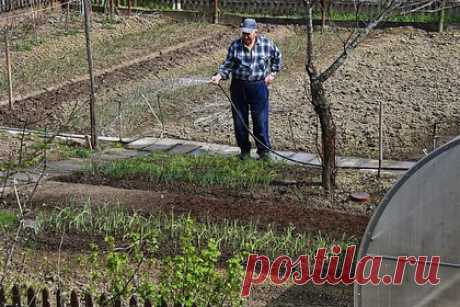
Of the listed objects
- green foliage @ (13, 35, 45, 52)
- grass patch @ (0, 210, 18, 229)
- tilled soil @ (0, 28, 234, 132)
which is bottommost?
grass patch @ (0, 210, 18, 229)

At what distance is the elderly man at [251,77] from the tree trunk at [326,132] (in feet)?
3.53

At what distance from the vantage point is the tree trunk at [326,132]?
8.72 m

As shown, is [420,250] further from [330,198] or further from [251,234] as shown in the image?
[330,198]

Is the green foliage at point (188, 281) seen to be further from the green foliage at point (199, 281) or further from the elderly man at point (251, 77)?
the elderly man at point (251, 77)

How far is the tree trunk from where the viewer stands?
28.6ft

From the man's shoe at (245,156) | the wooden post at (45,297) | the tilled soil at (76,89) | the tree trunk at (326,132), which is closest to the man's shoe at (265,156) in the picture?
the man's shoe at (245,156)

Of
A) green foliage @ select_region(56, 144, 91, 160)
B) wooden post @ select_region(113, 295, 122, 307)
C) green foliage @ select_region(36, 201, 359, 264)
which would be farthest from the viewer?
green foliage @ select_region(56, 144, 91, 160)

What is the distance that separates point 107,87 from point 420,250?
8.84 m

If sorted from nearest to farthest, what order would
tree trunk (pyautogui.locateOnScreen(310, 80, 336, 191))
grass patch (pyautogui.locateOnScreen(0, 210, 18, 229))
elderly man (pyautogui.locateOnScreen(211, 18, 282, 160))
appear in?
grass patch (pyautogui.locateOnScreen(0, 210, 18, 229)), tree trunk (pyautogui.locateOnScreen(310, 80, 336, 191)), elderly man (pyautogui.locateOnScreen(211, 18, 282, 160))

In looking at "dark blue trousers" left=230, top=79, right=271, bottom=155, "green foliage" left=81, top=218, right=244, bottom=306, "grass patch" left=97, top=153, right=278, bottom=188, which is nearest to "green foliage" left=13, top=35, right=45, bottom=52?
"grass patch" left=97, top=153, right=278, bottom=188

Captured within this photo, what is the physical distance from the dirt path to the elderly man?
1.36 metres

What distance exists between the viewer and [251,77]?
9.73 meters

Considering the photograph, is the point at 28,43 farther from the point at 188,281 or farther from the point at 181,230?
the point at 188,281

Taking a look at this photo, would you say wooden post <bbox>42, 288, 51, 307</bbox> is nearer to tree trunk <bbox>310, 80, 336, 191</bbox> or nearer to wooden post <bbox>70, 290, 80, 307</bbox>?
wooden post <bbox>70, 290, 80, 307</bbox>
